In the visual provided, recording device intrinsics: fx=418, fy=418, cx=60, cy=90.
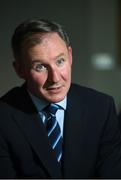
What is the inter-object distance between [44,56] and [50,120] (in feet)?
0.75

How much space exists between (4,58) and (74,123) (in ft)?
6.06

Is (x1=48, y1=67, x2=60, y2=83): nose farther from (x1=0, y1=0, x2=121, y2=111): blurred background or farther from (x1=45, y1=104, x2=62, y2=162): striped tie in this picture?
(x1=0, y1=0, x2=121, y2=111): blurred background

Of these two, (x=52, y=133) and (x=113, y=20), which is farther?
(x=113, y=20)

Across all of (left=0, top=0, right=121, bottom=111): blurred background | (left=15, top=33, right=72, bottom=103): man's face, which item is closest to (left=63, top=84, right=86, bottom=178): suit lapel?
(left=15, top=33, right=72, bottom=103): man's face

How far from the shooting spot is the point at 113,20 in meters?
3.15

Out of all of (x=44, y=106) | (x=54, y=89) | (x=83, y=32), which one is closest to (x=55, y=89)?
(x=54, y=89)

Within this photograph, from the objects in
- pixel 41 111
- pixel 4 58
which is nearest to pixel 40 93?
pixel 41 111

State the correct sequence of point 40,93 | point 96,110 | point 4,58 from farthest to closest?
point 4,58 < point 96,110 < point 40,93

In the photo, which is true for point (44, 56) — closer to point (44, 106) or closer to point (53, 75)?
point (53, 75)

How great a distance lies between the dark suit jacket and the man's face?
→ 0.11m

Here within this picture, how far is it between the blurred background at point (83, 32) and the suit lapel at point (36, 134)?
5.90 feet

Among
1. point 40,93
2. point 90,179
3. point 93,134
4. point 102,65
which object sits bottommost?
point 102,65

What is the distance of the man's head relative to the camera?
1.20m

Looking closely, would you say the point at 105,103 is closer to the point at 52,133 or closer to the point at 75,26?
the point at 52,133
